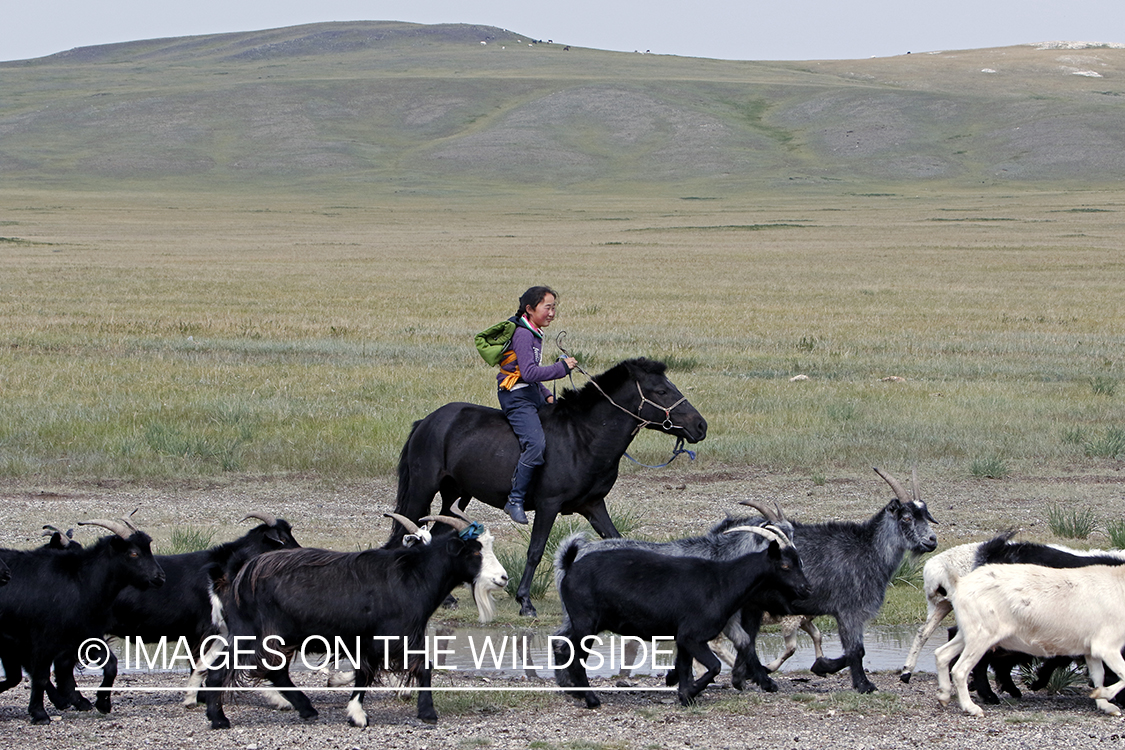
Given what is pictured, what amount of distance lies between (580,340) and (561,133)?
136196mm

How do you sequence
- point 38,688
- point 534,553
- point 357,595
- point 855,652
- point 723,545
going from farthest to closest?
point 534,553
point 723,545
point 855,652
point 357,595
point 38,688

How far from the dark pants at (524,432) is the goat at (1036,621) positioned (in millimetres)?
3755

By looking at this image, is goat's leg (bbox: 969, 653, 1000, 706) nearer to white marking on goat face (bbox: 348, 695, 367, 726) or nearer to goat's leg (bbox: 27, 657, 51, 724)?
white marking on goat face (bbox: 348, 695, 367, 726)

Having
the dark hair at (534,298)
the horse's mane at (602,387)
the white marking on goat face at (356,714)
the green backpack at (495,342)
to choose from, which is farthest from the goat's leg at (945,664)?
the green backpack at (495,342)

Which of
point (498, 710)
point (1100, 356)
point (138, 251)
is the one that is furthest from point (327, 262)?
point (498, 710)

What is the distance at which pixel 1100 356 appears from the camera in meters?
Result: 25.1

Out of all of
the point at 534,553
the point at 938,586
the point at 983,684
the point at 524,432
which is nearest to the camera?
the point at 983,684

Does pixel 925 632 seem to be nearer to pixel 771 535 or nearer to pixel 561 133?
pixel 771 535

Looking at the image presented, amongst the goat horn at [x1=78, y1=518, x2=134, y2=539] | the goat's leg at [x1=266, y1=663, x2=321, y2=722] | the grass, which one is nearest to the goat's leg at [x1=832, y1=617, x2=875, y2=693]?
the goat's leg at [x1=266, y1=663, x2=321, y2=722]

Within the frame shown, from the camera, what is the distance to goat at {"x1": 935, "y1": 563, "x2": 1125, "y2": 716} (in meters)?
7.38

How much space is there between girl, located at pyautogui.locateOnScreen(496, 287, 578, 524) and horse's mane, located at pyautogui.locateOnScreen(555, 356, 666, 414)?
266 mm

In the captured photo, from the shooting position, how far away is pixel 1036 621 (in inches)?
292

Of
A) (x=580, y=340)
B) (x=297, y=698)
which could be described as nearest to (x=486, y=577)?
(x=297, y=698)

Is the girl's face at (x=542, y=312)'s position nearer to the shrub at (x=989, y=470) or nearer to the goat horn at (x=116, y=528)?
the goat horn at (x=116, y=528)
